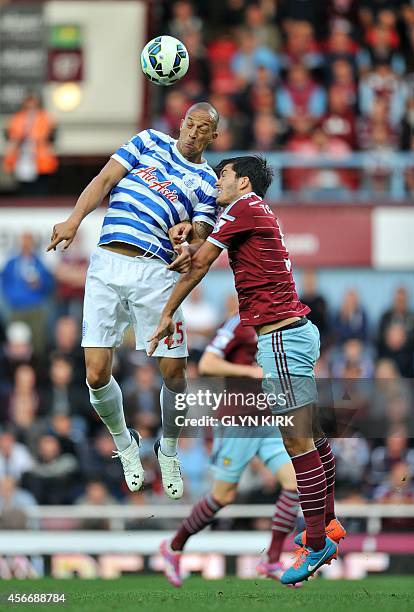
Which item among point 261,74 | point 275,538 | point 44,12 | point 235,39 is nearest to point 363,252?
point 261,74

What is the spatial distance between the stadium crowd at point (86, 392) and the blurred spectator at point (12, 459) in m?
0.01

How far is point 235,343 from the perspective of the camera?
1071 centimetres

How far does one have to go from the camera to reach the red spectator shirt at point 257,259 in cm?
856

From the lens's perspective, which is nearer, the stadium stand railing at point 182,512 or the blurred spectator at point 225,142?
the stadium stand railing at point 182,512

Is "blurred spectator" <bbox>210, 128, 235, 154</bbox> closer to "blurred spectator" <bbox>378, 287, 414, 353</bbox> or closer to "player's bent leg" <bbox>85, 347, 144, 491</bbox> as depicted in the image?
"blurred spectator" <bbox>378, 287, 414, 353</bbox>

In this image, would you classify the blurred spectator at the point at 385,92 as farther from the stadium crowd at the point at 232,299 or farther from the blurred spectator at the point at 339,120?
the blurred spectator at the point at 339,120

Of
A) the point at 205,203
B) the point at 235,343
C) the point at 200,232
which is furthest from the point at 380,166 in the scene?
the point at 200,232

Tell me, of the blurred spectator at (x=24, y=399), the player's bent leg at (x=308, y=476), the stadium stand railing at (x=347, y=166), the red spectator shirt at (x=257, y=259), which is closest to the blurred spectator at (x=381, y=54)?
→ the stadium stand railing at (x=347, y=166)

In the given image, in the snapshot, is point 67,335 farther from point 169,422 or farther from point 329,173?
point 169,422

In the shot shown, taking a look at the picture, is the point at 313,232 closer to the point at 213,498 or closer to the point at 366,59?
the point at 366,59

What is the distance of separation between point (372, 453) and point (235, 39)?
7388 millimetres

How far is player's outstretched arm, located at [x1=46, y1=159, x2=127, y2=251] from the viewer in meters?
8.48

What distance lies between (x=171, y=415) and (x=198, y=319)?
22.1ft

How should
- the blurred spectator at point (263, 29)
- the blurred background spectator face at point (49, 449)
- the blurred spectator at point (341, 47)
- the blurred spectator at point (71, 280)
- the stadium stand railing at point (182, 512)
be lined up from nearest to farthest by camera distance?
the stadium stand railing at point (182, 512) < the blurred background spectator face at point (49, 449) < the blurred spectator at point (71, 280) < the blurred spectator at point (341, 47) < the blurred spectator at point (263, 29)
